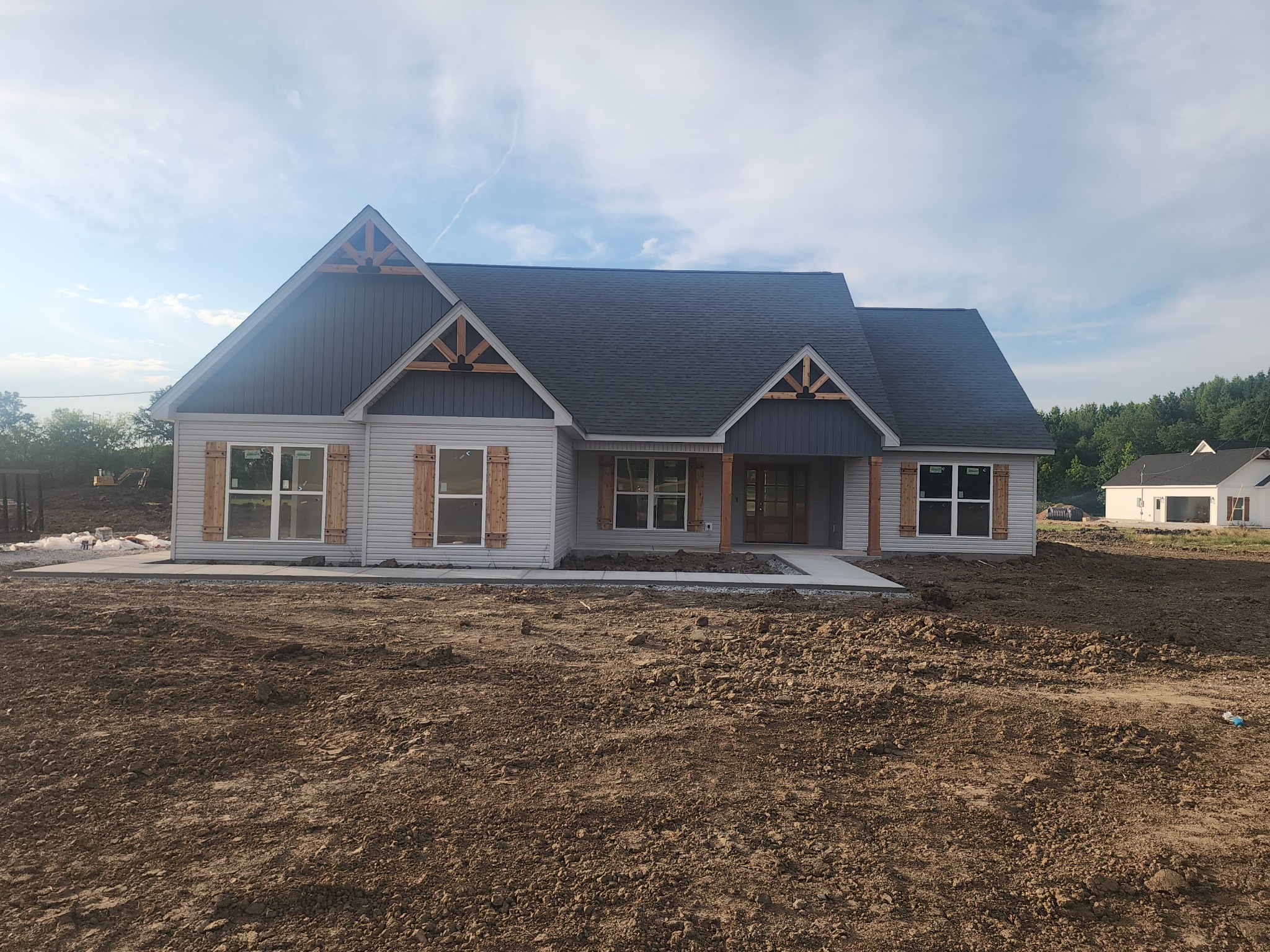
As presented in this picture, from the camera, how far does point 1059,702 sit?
20.5 feet

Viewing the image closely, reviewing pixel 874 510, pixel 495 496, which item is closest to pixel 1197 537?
pixel 874 510

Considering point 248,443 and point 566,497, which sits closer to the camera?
point 248,443

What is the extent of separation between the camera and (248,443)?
14344 mm

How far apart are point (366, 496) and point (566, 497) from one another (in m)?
4.29

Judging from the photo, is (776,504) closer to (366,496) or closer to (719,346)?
(719,346)

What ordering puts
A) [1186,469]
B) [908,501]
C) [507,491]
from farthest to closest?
[1186,469] → [908,501] → [507,491]

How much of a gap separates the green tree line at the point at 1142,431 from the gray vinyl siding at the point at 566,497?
58.0 meters

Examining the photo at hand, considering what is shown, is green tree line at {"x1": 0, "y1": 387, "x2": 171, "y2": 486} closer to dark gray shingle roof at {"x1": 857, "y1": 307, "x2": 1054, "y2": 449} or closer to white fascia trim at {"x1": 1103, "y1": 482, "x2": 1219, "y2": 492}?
dark gray shingle roof at {"x1": 857, "y1": 307, "x2": 1054, "y2": 449}

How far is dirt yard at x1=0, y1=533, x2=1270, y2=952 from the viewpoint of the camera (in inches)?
121

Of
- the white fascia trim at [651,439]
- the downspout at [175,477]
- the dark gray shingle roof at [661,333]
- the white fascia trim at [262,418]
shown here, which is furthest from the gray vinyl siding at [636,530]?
the downspout at [175,477]

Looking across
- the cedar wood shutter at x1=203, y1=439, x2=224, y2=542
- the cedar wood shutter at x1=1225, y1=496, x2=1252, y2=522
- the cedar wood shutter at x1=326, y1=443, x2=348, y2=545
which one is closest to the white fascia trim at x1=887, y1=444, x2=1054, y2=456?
the cedar wood shutter at x1=326, y1=443, x2=348, y2=545

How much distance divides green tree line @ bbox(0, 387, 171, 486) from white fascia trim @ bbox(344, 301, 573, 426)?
23.5m

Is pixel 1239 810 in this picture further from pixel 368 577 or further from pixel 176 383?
pixel 176 383

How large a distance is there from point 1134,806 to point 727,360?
15201 millimetres
